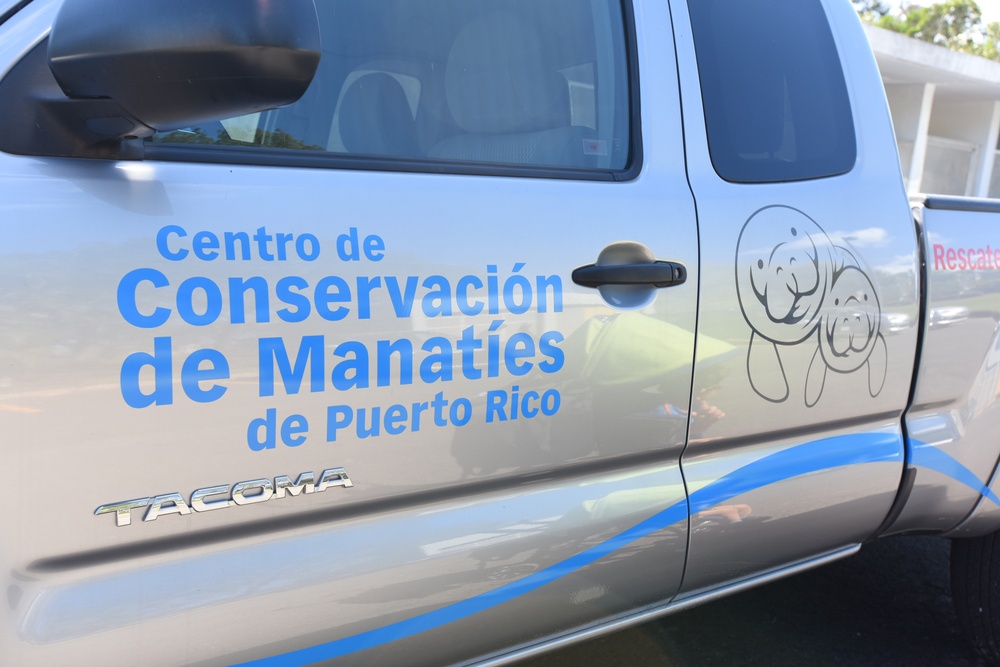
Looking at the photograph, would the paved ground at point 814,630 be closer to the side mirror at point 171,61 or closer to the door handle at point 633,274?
the door handle at point 633,274

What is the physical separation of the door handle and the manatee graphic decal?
0.18m

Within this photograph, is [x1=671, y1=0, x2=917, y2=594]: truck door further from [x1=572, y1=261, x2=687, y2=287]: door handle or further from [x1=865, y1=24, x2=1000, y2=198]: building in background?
[x1=865, y1=24, x2=1000, y2=198]: building in background

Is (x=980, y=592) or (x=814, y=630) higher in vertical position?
(x=980, y=592)

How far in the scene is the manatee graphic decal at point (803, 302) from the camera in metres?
1.81

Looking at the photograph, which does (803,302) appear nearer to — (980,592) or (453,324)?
(453,324)

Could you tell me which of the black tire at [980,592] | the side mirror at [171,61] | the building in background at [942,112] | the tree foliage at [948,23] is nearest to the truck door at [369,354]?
the side mirror at [171,61]

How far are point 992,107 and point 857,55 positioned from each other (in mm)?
18238

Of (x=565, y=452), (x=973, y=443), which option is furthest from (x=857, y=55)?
(x=565, y=452)

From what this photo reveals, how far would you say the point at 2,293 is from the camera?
1.09 meters

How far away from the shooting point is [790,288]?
186cm

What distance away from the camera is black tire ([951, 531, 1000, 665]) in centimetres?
248

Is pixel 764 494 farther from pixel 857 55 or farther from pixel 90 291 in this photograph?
pixel 90 291

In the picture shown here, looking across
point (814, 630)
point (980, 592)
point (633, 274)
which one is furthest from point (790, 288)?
point (814, 630)

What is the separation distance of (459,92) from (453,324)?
511mm
